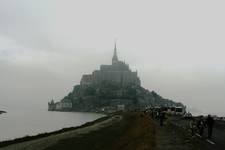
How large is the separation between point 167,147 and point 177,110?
11148 cm

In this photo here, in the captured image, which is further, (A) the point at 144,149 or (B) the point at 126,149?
(B) the point at 126,149

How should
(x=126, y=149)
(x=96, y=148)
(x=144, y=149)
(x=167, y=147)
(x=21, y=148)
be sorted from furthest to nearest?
(x=21, y=148)
(x=96, y=148)
(x=126, y=149)
(x=167, y=147)
(x=144, y=149)

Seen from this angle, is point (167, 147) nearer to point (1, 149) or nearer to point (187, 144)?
point (187, 144)

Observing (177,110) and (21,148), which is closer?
(21,148)

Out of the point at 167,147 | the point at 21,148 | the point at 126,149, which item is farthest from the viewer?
the point at 21,148

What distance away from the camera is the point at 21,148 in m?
51.7

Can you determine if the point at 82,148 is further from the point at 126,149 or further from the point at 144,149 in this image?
the point at 144,149

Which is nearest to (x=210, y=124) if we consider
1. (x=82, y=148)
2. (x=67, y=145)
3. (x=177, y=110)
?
(x=82, y=148)

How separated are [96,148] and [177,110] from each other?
98.3m

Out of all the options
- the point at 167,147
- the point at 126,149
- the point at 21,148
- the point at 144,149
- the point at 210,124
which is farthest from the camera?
the point at 21,148

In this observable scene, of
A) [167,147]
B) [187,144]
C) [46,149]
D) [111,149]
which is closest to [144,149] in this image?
[167,147]

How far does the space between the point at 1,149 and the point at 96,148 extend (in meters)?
12.0

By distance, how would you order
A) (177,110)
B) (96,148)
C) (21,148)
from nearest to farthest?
1. (96,148)
2. (21,148)
3. (177,110)

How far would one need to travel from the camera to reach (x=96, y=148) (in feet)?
154
